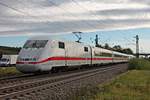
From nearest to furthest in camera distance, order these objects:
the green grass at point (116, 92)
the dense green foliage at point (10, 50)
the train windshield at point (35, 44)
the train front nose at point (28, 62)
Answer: the green grass at point (116, 92) < the train front nose at point (28, 62) < the train windshield at point (35, 44) < the dense green foliage at point (10, 50)

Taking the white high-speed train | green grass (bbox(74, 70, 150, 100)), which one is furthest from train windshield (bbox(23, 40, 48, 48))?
green grass (bbox(74, 70, 150, 100))

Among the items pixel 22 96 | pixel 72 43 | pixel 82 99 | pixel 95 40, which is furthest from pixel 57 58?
pixel 95 40

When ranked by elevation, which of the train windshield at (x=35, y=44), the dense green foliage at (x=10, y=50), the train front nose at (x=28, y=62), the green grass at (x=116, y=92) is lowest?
the green grass at (x=116, y=92)

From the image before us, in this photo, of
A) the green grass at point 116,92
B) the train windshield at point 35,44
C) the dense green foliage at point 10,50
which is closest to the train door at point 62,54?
the train windshield at point 35,44

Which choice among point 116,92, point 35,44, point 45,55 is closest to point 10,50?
point 35,44

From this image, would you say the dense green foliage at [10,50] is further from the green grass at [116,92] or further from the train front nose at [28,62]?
the green grass at [116,92]

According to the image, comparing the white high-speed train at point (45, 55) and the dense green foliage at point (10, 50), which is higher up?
the dense green foliage at point (10, 50)

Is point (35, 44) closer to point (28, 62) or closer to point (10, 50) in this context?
point (28, 62)

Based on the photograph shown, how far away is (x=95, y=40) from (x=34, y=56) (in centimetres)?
7623

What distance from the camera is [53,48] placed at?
29.6 m

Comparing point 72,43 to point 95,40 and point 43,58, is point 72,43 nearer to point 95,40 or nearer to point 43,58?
point 43,58

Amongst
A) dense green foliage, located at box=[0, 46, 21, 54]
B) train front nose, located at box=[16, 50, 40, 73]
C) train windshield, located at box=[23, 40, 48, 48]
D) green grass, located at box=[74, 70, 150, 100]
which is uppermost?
dense green foliage, located at box=[0, 46, 21, 54]

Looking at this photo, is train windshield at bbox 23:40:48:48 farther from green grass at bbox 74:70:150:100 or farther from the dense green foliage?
the dense green foliage

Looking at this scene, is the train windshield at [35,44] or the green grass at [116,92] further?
the train windshield at [35,44]
